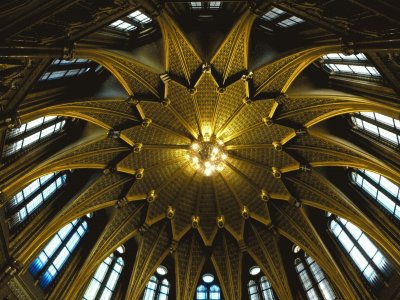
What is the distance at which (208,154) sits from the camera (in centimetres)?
1986

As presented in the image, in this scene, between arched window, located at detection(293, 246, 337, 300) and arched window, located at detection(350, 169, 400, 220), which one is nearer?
arched window, located at detection(350, 169, 400, 220)

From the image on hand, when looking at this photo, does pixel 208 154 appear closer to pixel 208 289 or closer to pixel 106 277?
pixel 208 289

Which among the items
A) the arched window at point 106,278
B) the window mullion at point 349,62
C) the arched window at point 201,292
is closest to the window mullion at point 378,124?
the window mullion at point 349,62

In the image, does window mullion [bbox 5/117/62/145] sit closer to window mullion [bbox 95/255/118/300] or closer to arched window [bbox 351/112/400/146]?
window mullion [bbox 95/255/118/300]

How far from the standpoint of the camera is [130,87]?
17.7m

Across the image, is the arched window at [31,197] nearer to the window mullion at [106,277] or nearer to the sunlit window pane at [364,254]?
the window mullion at [106,277]

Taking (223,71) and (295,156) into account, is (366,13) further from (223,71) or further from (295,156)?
(295,156)

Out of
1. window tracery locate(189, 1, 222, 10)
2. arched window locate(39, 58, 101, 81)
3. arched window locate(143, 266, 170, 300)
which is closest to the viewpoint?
arched window locate(39, 58, 101, 81)

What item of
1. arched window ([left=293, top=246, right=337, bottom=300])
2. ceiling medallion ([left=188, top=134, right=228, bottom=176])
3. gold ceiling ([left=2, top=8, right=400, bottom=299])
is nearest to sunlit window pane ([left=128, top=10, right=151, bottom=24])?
gold ceiling ([left=2, top=8, right=400, bottom=299])

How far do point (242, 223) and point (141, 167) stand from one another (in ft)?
20.7

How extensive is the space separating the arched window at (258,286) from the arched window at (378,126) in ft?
30.7

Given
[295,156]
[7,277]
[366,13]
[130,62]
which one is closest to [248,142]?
[295,156]

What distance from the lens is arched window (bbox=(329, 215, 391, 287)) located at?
16.0 metres

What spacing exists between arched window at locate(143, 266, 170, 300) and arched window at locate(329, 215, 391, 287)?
912 cm
